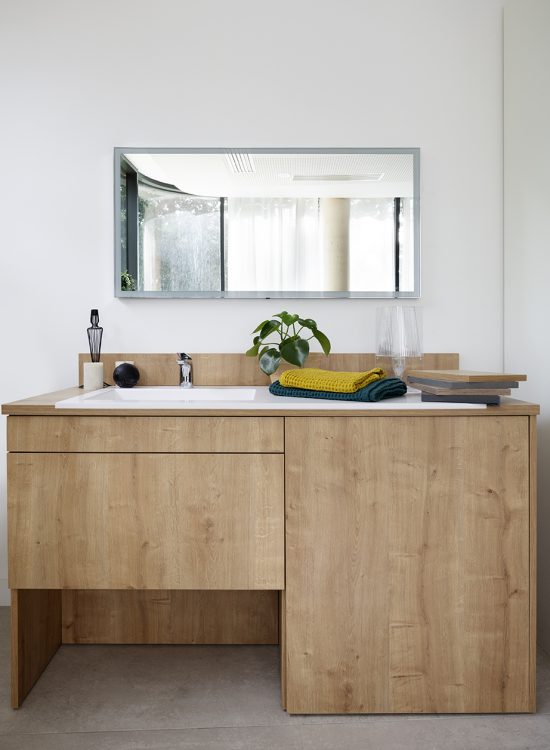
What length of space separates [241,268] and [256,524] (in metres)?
1.01

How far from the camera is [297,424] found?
5.10 feet

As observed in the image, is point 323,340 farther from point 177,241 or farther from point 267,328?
point 177,241

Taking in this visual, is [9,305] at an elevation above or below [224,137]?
below

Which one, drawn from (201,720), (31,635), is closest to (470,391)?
(201,720)

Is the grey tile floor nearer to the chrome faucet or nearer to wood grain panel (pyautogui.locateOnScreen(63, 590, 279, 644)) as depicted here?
wood grain panel (pyautogui.locateOnScreen(63, 590, 279, 644))

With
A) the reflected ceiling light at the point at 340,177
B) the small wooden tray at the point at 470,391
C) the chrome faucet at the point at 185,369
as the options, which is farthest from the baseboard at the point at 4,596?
the reflected ceiling light at the point at 340,177

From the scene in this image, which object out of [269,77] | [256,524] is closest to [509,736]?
[256,524]

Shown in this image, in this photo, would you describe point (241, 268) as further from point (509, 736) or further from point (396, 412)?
point (509, 736)

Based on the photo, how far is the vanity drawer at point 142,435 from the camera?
5.11ft

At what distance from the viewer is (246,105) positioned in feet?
7.14

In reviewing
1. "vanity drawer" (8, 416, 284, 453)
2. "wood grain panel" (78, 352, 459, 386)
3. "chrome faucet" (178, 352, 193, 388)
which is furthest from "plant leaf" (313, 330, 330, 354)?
"vanity drawer" (8, 416, 284, 453)

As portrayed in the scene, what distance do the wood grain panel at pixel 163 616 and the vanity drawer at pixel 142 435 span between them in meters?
0.74

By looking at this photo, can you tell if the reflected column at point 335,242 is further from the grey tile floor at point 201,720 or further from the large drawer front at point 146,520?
the grey tile floor at point 201,720

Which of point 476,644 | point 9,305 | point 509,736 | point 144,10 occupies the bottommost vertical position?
point 509,736
